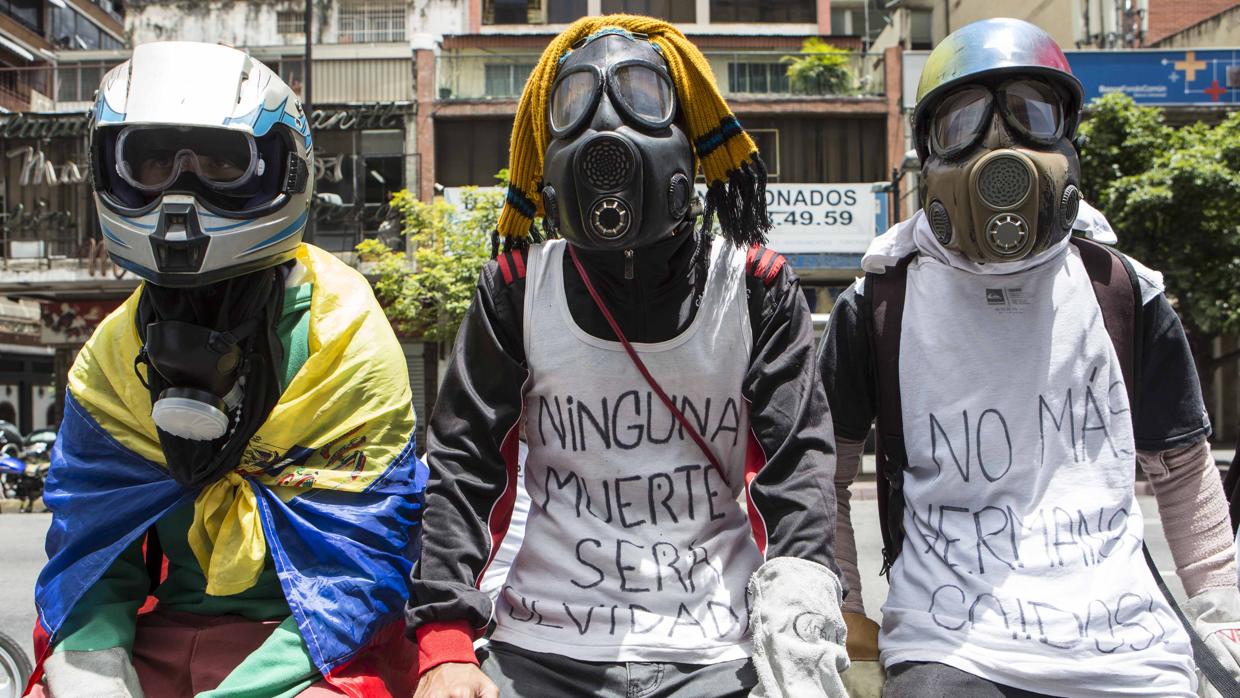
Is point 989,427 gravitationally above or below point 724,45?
below

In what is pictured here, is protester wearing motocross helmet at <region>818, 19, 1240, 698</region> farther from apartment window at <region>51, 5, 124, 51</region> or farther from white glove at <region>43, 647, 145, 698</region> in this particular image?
→ apartment window at <region>51, 5, 124, 51</region>

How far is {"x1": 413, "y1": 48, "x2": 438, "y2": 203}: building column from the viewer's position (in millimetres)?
22156

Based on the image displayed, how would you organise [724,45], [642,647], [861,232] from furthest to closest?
[724,45] < [861,232] < [642,647]

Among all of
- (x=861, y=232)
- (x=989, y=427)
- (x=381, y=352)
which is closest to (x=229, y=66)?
(x=381, y=352)

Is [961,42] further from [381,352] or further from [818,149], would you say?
[818,149]

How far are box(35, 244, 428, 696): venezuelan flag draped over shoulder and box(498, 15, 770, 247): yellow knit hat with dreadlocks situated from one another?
0.46m

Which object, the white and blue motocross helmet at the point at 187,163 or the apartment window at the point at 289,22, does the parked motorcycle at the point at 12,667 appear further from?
the apartment window at the point at 289,22

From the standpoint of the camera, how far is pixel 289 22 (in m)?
27.1

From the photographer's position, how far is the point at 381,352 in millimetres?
2363

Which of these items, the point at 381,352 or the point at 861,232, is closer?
the point at 381,352

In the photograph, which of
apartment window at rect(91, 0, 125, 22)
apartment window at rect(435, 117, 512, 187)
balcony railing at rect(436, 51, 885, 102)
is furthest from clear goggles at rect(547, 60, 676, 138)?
apartment window at rect(91, 0, 125, 22)

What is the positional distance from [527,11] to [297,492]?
993 inches

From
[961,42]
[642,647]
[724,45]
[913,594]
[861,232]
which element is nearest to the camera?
[642,647]

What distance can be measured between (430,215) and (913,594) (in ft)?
59.2
